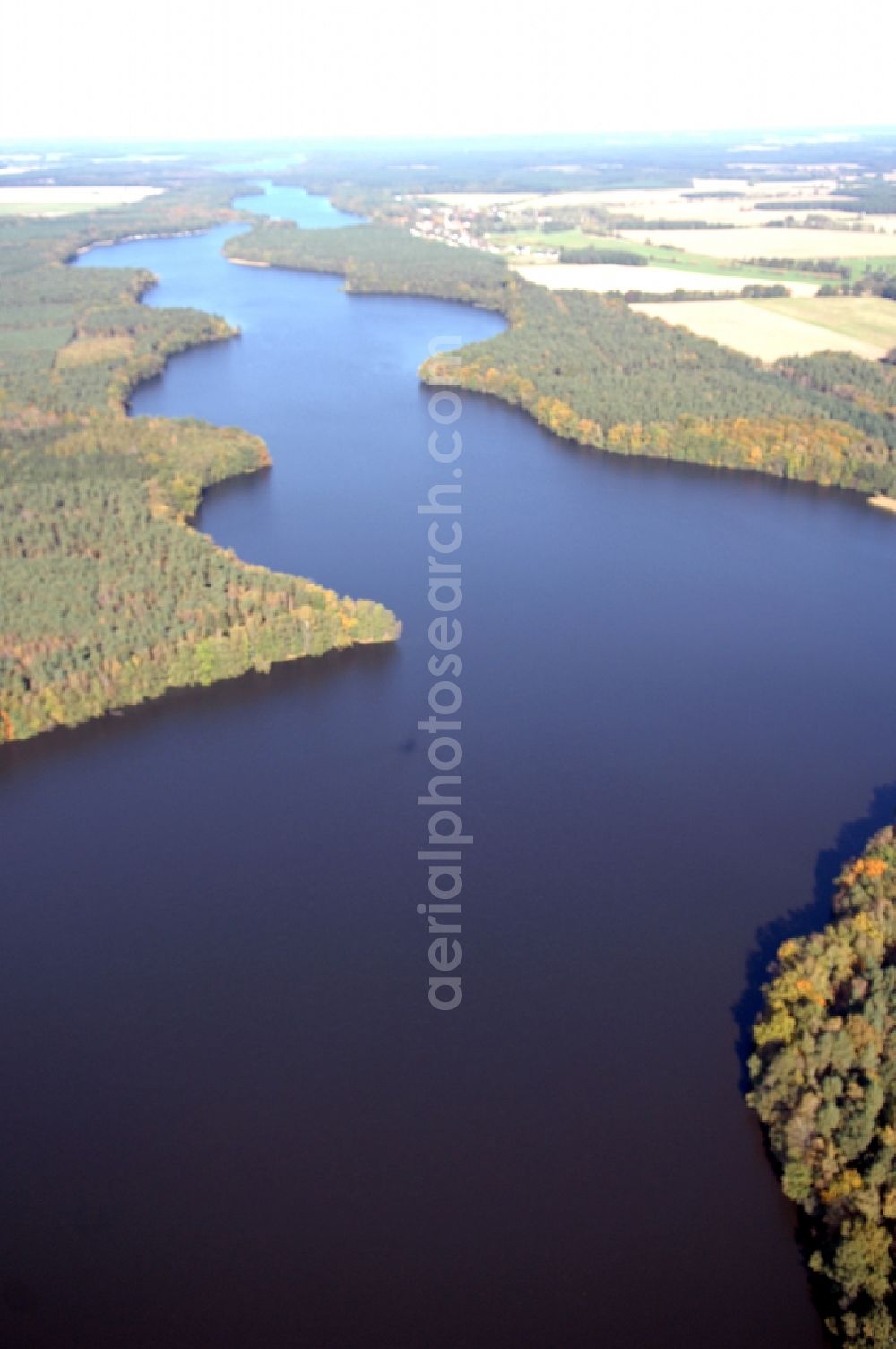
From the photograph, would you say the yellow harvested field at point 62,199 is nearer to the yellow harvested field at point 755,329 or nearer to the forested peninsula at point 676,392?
the forested peninsula at point 676,392

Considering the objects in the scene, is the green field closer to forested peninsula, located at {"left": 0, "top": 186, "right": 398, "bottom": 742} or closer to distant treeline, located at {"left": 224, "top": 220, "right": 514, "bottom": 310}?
distant treeline, located at {"left": 224, "top": 220, "right": 514, "bottom": 310}

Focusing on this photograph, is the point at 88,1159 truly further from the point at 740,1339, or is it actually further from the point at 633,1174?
the point at 740,1339

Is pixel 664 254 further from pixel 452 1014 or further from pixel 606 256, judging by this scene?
pixel 452 1014

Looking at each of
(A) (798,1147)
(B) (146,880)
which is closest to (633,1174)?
(A) (798,1147)

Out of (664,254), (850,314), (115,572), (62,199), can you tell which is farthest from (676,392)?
(62,199)

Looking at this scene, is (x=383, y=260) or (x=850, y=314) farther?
(x=383, y=260)
